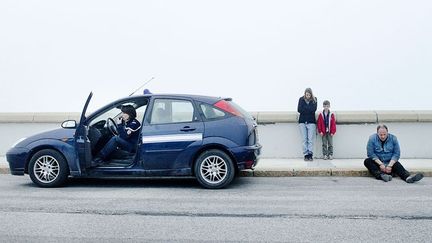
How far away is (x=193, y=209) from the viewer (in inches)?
297

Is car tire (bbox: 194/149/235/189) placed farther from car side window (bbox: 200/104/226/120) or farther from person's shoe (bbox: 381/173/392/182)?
person's shoe (bbox: 381/173/392/182)

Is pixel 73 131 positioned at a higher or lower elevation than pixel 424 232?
higher

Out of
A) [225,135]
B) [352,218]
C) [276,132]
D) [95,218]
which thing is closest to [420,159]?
[276,132]

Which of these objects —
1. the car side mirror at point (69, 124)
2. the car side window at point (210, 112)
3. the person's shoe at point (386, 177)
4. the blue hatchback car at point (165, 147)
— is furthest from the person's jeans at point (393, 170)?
the car side mirror at point (69, 124)

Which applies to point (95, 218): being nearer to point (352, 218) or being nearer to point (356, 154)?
point (352, 218)

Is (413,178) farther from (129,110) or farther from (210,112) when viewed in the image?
(129,110)

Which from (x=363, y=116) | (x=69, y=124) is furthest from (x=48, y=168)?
(x=363, y=116)

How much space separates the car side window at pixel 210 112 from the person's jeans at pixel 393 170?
287 cm

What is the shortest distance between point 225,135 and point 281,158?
4222 millimetres

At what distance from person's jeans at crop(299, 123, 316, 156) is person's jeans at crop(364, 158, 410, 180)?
227cm

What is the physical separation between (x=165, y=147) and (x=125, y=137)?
910mm

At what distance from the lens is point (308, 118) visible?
41.7 feet

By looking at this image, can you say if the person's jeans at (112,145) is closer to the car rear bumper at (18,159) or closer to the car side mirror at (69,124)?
the car side mirror at (69,124)

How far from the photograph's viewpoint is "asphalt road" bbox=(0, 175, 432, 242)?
612cm
